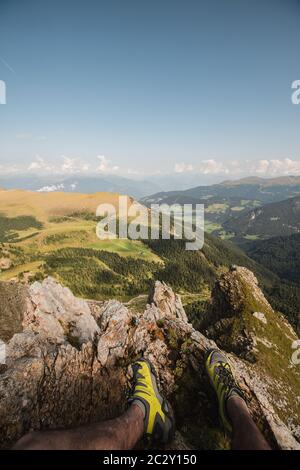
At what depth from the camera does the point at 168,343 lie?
1450 cm

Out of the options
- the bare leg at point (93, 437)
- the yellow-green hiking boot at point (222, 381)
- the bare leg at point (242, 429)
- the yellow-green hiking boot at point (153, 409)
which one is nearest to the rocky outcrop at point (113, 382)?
the yellow-green hiking boot at point (153, 409)

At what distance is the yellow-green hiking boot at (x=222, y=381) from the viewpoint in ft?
30.1

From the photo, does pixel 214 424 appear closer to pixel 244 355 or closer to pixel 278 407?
pixel 278 407

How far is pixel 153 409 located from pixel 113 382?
3899 millimetres

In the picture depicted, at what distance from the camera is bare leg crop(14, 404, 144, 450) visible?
20.1 feet

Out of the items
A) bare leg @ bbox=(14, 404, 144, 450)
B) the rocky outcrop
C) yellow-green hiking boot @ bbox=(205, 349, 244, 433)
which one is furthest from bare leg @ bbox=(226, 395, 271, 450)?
bare leg @ bbox=(14, 404, 144, 450)

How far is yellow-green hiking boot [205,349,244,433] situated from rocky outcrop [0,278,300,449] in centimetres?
72

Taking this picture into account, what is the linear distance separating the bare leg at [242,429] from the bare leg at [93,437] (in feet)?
9.84

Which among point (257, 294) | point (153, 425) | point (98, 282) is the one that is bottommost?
point (98, 282)

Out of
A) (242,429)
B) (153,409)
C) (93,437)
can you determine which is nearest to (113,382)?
(153,409)

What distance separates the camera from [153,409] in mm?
9031

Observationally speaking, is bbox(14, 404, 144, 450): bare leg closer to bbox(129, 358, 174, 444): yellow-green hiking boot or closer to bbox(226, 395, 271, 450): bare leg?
bbox(129, 358, 174, 444): yellow-green hiking boot

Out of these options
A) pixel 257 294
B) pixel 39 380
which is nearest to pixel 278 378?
pixel 257 294
